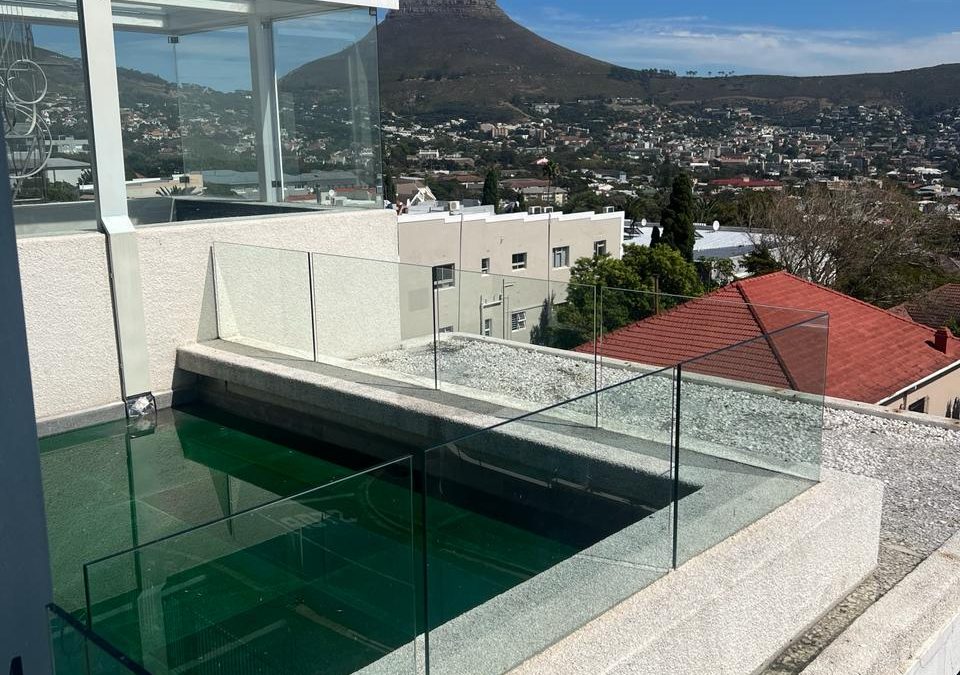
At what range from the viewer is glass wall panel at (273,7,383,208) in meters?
9.37

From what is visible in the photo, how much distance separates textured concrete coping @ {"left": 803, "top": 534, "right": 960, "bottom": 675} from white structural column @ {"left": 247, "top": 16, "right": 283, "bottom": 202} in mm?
7001

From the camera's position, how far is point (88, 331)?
7336 mm

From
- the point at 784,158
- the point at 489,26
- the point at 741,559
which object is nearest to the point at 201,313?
the point at 741,559

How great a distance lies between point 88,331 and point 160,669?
5054mm

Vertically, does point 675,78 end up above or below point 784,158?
above

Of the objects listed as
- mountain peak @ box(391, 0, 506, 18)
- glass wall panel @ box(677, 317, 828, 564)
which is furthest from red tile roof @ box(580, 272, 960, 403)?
mountain peak @ box(391, 0, 506, 18)

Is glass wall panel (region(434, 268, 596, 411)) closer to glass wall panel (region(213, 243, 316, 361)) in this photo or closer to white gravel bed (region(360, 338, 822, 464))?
glass wall panel (region(213, 243, 316, 361))

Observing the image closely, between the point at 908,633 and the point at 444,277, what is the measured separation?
4.32 meters

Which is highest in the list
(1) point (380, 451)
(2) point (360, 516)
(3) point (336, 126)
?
(3) point (336, 126)

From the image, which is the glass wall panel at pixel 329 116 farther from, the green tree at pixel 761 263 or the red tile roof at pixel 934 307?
the red tile roof at pixel 934 307

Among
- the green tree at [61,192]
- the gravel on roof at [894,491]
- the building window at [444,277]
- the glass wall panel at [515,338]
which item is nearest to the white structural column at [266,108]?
the green tree at [61,192]

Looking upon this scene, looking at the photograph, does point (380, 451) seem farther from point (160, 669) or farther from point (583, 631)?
point (160, 669)

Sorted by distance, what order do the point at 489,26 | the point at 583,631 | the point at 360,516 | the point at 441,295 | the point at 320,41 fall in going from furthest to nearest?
the point at 489,26 → the point at 320,41 → the point at 441,295 → the point at 583,631 → the point at 360,516

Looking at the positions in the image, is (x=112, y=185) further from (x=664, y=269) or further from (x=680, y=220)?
(x=680, y=220)
